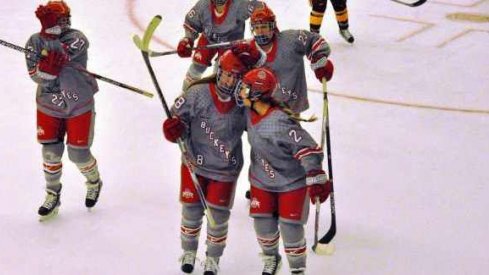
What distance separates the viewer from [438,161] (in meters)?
5.83

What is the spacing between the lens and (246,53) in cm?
399

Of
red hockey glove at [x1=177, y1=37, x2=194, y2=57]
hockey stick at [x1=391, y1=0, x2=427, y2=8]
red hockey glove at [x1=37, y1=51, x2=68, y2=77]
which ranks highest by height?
red hockey glove at [x1=37, y1=51, x2=68, y2=77]

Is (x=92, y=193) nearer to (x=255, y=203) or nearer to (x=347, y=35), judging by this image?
(x=255, y=203)

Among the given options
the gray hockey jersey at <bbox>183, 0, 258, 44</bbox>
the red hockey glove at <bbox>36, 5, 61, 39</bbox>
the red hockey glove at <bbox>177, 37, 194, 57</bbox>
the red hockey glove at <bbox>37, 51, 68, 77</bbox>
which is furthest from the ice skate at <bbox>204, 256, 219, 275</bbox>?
the gray hockey jersey at <bbox>183, 0, 258, 44</bbox>

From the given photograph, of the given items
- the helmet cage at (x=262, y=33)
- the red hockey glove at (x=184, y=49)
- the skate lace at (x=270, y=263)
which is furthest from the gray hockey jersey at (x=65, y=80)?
the skate lace at (x=270, y=263)

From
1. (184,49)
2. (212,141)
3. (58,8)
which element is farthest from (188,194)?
(184,49)

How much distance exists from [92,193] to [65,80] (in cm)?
72

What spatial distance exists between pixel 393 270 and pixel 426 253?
0.91ft

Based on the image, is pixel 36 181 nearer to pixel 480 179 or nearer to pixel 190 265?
pixel 190 265

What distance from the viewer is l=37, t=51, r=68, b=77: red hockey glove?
4.46 meters

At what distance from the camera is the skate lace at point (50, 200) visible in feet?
15.9

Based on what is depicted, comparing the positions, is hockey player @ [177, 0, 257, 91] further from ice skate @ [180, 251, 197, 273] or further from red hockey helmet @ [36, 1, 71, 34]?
ice skate @ [180, 251, 197, 273]

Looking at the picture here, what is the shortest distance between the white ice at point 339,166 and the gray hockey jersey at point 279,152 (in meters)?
0.65

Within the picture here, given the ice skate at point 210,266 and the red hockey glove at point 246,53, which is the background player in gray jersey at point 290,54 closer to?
the red hockey glove at point 246,53
